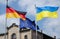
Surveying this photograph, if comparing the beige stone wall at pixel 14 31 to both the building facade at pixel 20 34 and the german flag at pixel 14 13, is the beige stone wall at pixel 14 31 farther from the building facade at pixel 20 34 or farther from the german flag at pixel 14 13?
the german flag at pixel 14 13

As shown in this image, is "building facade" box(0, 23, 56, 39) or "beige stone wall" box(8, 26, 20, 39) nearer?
"building facade" box(0, 23, 56, 39)

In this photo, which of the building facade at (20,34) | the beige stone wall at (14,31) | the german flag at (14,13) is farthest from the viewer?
the beige stone wall at (14,31)

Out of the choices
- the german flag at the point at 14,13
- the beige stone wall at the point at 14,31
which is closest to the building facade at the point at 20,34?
the beige stone wall at the point at 14,31

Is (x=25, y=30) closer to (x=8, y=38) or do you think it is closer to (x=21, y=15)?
(x=8, y=38)

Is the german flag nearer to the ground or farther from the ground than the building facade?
farther from the ground

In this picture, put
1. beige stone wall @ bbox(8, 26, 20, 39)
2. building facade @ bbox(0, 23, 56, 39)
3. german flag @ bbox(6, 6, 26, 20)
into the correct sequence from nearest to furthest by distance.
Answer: german flag @ bbox(6, 6, 26, 20)
building facade @ bbox(0, 23, 56, 39)
beige stone wall @ bbox(8, 26, 20, 39)

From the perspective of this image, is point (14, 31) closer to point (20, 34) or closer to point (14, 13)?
point (20, 34)

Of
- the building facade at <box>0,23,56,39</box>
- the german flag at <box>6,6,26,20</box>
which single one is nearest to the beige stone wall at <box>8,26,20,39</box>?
the building facade at <box>0,23,56,39</box>

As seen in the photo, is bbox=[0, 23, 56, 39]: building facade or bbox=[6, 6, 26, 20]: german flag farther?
bbox=[0, 23, 56, 39]: building facade

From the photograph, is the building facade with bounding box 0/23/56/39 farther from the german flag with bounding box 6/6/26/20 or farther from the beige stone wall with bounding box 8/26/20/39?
the german flag with bounding box 6/6/26/20

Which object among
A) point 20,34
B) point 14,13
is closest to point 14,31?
point 20,34

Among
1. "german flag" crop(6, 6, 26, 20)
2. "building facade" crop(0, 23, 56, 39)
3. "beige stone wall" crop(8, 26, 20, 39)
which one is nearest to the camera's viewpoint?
"german flag" crop(6, 6, 26, 20)

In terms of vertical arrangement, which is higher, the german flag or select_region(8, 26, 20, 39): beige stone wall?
the german flag

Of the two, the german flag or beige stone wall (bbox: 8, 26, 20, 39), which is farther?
beige stone wall (bbox: 8, 26, 20, 39)
